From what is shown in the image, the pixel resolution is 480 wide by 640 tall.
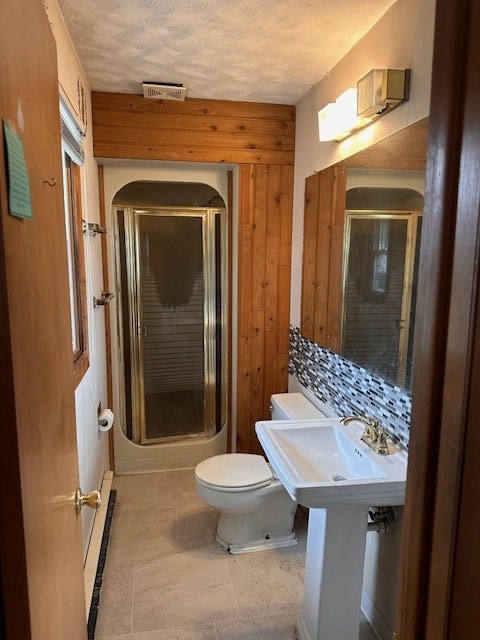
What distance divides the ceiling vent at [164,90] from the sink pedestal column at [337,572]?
2281 millimetres

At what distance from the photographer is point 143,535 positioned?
2.41 m

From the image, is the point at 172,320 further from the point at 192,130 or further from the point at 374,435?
the point at 374,435

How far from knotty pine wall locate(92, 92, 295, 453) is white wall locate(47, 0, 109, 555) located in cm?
25

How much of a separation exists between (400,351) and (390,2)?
1309 millimetres

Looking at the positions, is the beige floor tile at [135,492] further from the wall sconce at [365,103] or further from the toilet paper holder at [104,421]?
the wall sconce at [365,103]

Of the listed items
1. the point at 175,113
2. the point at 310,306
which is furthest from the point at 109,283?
the point at 310,306

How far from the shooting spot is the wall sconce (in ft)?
5.10

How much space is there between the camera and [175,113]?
261cm

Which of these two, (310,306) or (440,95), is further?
(310,306)

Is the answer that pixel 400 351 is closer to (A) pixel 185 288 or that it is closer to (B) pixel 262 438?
(B) pixel 262 438

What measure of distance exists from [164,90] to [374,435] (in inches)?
84.0

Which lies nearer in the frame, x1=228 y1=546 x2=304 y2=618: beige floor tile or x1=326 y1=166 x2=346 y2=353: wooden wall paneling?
x1=228 y1=546 x2=304 y2=618: beige floor tile

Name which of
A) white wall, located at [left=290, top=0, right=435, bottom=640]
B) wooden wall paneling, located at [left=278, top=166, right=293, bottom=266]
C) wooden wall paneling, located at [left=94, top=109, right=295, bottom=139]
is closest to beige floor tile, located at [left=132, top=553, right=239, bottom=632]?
white wall, located at [left=290, top=0, right=435, bottom=640]

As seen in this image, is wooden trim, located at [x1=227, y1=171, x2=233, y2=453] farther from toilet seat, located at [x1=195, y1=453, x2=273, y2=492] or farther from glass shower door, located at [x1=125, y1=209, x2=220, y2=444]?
toilet seat, located at [x1=195, y1=453, x2=273, y2=492]
